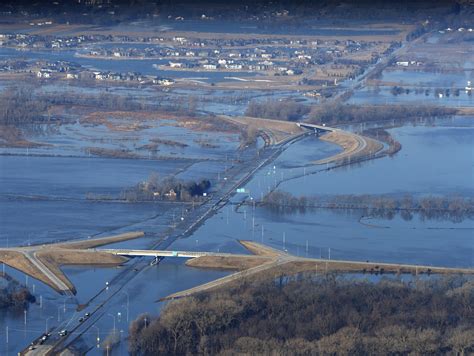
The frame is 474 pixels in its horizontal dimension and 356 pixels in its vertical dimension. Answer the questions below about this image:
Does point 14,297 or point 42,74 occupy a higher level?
point 42,74

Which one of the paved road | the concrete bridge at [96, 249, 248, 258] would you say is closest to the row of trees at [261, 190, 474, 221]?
the concrete bridge at [96, 249, 248, 258]

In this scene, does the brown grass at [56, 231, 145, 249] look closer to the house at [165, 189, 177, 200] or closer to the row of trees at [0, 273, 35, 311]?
the row of trees at [0, 273, 35, 311]

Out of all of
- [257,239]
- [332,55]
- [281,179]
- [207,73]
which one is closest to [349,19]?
[332,55]

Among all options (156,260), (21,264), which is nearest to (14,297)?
(21,264)

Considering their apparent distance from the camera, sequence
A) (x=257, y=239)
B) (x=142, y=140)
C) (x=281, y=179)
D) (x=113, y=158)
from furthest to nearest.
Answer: (x=142, y=140)
(x=113, y=158)
(x=281, y=179)
(x=257, y=239)

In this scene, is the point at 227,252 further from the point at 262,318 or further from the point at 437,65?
the point at 437,65

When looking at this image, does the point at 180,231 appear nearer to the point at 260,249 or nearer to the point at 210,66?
the point at 260,249
